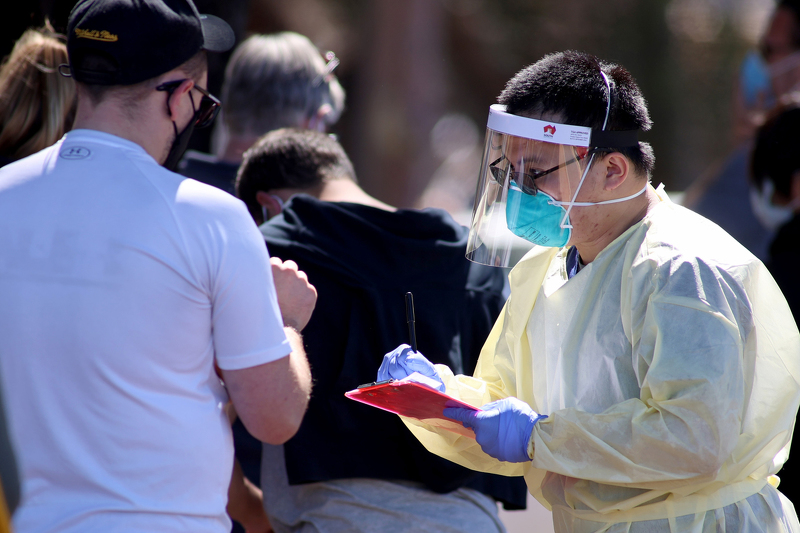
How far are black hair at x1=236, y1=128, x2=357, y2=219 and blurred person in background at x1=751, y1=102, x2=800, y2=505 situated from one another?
1.67m

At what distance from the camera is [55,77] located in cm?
260

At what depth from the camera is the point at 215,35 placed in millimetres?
1810

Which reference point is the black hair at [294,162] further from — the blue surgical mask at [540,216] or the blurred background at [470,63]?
the blurred background at [470,63]

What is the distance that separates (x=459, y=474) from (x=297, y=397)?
871 mm

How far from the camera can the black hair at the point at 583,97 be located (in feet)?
6.00

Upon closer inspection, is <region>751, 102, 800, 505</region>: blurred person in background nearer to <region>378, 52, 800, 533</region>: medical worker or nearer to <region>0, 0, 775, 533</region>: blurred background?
<region>378, 52, 800, 533</region>: medical worker

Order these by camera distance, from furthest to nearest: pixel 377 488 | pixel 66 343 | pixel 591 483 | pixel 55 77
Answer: pixel 55 77, pixel 377 488, pixel 591 483, pixel 66 343

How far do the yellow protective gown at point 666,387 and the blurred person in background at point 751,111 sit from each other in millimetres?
3861

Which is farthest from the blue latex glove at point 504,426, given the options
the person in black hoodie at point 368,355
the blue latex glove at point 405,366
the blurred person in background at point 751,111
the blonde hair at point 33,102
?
the blurred person in background at point 751,111

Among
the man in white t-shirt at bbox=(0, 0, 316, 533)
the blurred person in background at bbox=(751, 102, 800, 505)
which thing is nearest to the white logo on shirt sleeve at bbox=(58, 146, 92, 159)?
the man in white t-shirt at bbox=(0, 0, 316, 533)

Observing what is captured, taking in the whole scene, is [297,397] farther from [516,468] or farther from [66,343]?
[516,468]

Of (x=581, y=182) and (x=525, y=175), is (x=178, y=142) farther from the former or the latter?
(x=581, y=182)

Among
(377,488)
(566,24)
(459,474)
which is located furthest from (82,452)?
(566,24)

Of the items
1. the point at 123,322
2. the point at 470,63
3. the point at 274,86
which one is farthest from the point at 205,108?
the point at 470,63
